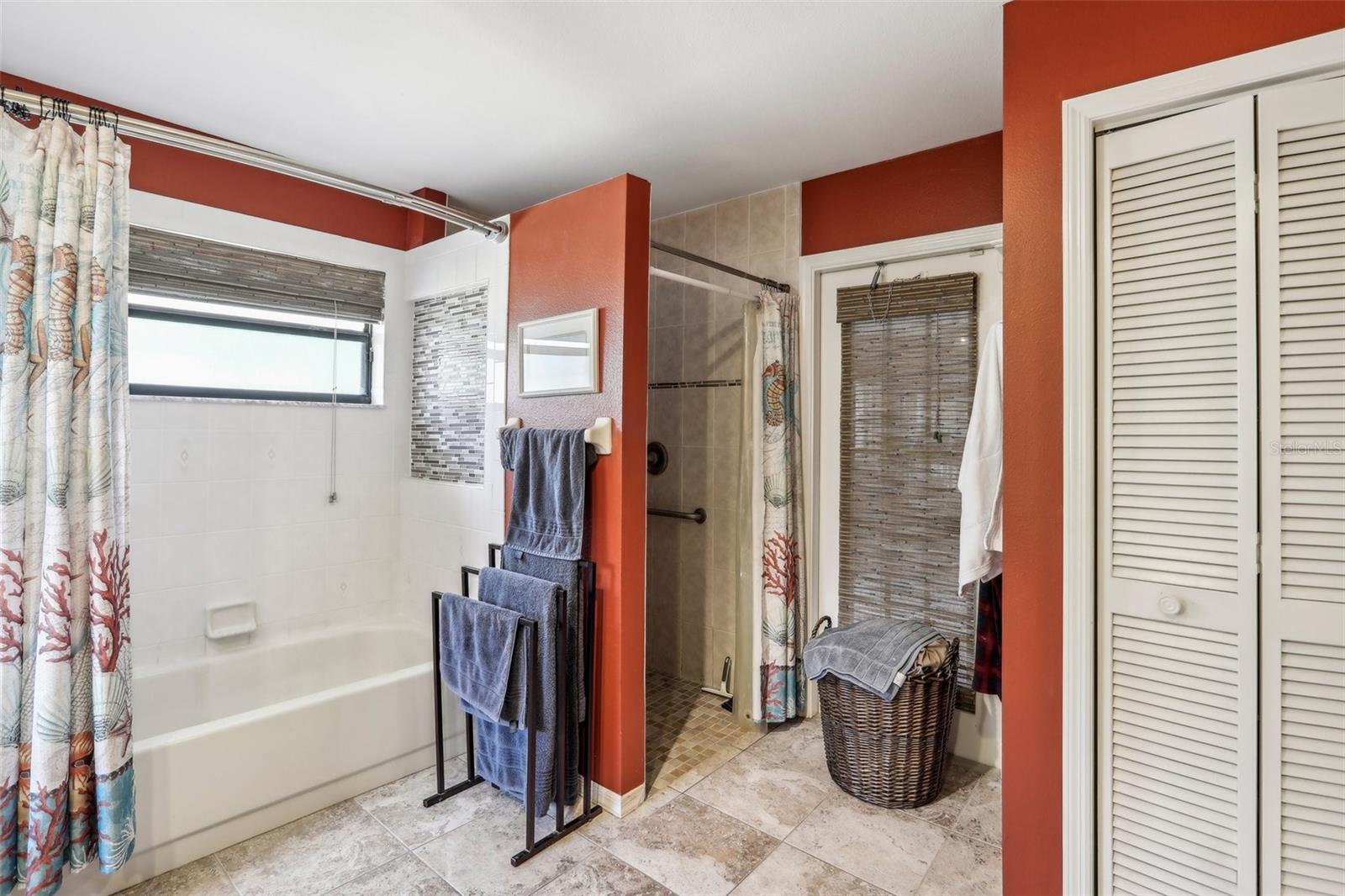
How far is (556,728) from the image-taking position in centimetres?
208

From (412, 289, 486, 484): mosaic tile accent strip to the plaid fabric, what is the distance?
1.99 meters

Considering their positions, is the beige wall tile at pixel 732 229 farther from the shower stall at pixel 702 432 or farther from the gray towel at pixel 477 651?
the gray towel at pixel 477 651

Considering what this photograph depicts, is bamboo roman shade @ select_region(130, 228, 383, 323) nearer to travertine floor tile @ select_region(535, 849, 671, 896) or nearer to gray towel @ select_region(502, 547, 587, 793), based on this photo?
gray towel @ select_region(502, 547, 587, 793)

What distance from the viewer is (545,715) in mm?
2041

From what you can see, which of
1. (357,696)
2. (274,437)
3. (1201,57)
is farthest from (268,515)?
(1201,57)

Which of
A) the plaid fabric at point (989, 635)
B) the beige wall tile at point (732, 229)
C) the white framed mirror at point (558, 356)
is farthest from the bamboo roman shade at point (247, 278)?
the plaid fabric at point (989, 635)

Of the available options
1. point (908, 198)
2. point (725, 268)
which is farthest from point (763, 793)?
point (908, 198)

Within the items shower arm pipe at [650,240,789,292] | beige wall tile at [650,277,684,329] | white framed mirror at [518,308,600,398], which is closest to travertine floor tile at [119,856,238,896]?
white framed mirror at [518,308,600,398]

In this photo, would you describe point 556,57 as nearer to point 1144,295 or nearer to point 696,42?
point 696,42

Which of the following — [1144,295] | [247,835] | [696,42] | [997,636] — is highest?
[696,42]

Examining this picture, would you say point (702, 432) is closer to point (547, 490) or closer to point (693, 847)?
point (547, 490)

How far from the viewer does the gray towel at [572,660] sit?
2.15 m

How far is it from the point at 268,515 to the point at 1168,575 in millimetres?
3132

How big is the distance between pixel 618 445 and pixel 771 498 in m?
0.84
